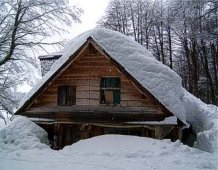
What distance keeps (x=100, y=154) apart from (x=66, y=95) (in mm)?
4952

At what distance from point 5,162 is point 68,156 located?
224cm

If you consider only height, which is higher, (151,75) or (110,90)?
(151,75)

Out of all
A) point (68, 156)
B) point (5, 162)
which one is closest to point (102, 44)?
point (68, 156)

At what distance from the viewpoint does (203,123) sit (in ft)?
58.9

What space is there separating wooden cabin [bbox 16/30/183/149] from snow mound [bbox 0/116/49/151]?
24.6 inches

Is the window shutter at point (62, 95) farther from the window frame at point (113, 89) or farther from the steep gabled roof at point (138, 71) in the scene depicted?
the window frame at point (113, 89)

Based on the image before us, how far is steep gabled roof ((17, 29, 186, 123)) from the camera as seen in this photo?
48.2ft

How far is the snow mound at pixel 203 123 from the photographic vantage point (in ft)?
44.1

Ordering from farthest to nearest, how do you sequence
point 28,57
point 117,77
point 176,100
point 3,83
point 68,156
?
point 3,83
point 28,57
point 117,77
point 176,100
point 68,156

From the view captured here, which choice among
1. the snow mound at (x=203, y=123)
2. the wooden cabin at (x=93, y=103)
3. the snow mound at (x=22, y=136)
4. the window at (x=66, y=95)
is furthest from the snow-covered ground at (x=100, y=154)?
the window at (x=66, y=95)

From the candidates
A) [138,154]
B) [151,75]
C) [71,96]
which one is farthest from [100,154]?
[71,96]

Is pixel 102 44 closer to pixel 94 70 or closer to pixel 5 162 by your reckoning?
pixel 94 70

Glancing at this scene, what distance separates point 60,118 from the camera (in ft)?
54.8

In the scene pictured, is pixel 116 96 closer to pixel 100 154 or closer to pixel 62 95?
pixel 62 95
